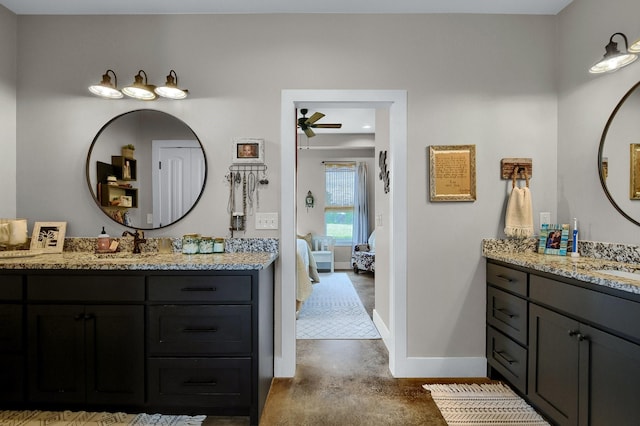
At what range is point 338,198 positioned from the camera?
7.32 metres

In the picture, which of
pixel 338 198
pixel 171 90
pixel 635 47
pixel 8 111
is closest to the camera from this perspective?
pixel 635 47

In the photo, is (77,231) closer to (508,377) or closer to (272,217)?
(272,217)

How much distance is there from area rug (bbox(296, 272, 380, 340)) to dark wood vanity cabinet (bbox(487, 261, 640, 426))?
1560 mm

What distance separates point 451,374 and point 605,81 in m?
2.25

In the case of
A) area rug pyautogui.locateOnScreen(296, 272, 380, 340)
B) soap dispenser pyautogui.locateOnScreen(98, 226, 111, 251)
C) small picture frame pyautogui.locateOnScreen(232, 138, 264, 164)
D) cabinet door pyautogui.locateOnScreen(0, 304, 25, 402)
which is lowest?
area rug pyautogui.locateOnScreen(296, 272, 380, 340)

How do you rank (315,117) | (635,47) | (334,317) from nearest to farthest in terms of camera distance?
1. (635,47)
2. (334,317)
3. (315,117)

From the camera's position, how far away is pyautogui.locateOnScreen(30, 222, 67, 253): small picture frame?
2385 millimetres

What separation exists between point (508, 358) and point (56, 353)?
280 centimetres

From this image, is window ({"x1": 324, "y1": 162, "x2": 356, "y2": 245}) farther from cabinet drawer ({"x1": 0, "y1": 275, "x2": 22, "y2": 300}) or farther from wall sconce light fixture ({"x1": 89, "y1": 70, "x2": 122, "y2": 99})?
cabinet drawer ({"x1": 0, "y1": 275, "x2": 22, "y2": 300})

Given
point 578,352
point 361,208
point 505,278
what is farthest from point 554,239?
point 361,208

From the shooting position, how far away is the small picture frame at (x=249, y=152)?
2438 millimetres

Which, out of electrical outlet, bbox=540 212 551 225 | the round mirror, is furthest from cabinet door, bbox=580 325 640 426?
the round mirror

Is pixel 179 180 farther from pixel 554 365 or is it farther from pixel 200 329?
pixel 554 365

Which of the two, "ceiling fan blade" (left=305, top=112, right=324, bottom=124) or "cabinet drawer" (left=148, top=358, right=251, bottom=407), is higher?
"ceiling fan blade" (left=305, top=112, right=324, bottom=124)
